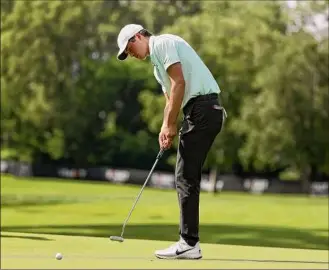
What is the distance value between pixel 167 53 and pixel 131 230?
17.1 metres

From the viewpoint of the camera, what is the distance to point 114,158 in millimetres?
66625

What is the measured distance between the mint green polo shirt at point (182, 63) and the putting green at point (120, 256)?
1.51 meters

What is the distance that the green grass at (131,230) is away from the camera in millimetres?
6945

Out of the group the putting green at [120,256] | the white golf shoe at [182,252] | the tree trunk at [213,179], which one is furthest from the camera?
the tree trunk at [213,179]

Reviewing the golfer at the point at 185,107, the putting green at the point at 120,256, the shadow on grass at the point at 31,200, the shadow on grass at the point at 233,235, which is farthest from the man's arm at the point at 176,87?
the shadow on grass at the point at 31,200

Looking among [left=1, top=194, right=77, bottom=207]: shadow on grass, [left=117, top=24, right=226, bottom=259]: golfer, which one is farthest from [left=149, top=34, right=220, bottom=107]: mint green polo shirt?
[left=1, top=194, right=77, bottom=207]: shadow on grass

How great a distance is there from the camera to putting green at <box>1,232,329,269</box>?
6.75 metres

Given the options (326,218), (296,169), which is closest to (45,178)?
(296,169)

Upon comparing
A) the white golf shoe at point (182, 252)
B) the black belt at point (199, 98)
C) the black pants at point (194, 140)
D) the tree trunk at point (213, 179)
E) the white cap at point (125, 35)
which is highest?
the white cap at point (125, 35)

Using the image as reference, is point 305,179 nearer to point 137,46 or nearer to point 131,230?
point 131,230

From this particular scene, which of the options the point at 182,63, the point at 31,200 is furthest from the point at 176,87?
the point at 31,200

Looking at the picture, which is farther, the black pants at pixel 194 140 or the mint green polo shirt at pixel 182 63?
the black pants at pixel 194 140

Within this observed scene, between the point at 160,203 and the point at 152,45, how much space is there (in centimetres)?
3714

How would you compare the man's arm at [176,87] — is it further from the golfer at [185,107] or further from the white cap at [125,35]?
the white cap at [125,35]
